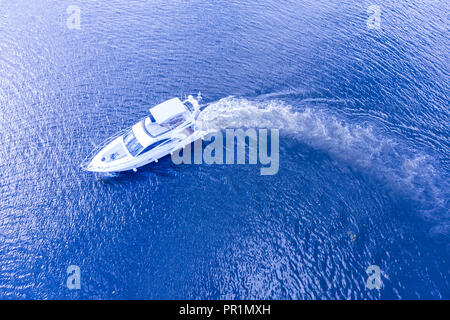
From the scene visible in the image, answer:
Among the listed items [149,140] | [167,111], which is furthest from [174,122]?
[149,140]

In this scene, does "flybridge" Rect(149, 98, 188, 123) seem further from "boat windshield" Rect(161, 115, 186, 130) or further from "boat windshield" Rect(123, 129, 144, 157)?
"boat windshield" Rect(123, 129, 144, 157)

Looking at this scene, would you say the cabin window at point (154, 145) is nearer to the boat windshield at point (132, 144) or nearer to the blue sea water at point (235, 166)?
the boat windshield at point (132, 144)

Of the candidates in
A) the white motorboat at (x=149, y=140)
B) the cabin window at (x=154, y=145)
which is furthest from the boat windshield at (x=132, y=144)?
the cabin window at (x=154, y=145)

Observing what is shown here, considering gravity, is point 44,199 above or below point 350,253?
above
